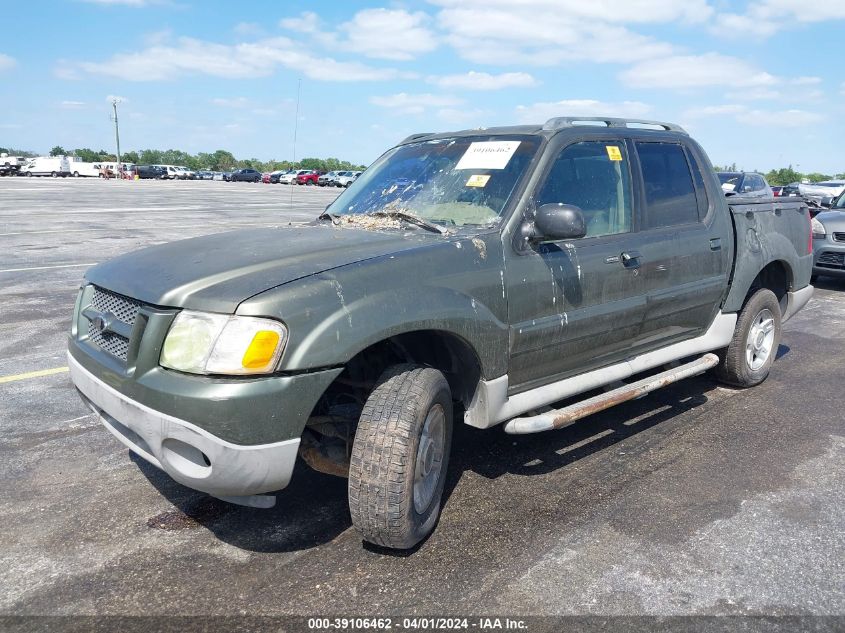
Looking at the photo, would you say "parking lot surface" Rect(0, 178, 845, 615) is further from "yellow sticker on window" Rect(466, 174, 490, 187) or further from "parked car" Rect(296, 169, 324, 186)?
"parked car" Rect(296, 169, 324, 186)

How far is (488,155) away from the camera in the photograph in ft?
12.9

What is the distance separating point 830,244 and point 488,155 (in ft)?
27.6

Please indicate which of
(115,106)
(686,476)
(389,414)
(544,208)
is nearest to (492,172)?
(544,208)

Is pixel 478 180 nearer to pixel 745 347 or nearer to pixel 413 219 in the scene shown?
pixel 413 219

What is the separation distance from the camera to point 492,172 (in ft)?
12.5

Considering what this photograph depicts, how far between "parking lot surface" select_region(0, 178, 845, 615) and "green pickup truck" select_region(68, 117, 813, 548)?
0.32 meters

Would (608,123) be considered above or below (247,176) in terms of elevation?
above

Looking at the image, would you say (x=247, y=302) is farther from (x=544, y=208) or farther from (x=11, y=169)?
(x=11, y=169)

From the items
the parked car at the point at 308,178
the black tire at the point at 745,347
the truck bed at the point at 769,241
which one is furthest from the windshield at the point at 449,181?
the parked car at the point at 308,178

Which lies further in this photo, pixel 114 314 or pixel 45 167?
pixel 45 167

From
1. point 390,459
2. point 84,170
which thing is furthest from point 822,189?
point 84,170

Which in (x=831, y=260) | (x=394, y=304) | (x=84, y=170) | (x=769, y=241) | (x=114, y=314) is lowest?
(x=84, y=170)

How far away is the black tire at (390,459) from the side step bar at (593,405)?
653mm

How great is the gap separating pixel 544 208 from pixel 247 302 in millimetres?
1576
